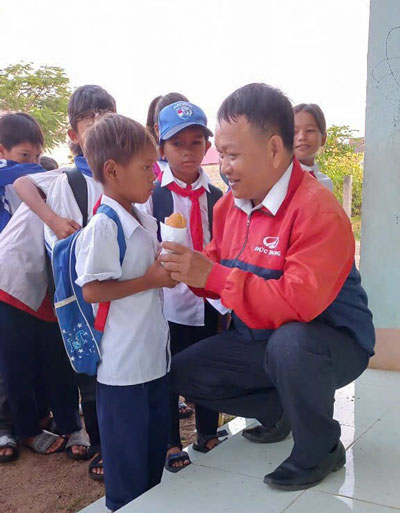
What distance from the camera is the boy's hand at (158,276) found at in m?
1.94

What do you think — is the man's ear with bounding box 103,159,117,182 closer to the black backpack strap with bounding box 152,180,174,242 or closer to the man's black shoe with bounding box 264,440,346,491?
the black backpack strap with bounding box 152,180,174,242

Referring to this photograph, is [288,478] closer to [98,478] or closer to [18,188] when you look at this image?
[98,478]

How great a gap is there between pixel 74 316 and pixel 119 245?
32cm

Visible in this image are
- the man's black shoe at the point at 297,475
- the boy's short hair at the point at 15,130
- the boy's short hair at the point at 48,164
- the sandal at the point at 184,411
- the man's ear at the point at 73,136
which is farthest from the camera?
the boy's short hair at the point at 48,164

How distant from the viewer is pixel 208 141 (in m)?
2.74

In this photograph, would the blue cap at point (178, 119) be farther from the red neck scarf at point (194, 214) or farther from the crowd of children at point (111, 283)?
the red neck scarf at point (194, 214)

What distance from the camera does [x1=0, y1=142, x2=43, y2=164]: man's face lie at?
2.95m

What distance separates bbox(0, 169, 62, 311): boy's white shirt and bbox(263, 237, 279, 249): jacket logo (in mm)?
1146

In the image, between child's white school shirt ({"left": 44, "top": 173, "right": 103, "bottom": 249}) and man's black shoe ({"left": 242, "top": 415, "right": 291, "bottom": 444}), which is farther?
child's white school shirt ({"left": 44, "top": 173, "right": 103, "bottom": 249})

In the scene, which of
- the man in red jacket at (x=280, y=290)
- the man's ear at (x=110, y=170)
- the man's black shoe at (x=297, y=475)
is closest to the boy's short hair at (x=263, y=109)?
the man in red jacket at (x=280, y=290)

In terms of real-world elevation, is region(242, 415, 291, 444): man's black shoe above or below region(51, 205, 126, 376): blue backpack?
below

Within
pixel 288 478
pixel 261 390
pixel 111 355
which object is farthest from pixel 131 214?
pixel 288 478

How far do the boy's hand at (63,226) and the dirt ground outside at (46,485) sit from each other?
3.70 ft

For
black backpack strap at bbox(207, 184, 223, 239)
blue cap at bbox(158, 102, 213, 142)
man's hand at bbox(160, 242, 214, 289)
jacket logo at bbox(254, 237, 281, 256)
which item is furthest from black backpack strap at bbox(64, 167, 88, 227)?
jacket logo at bbox(254, 237, 281, 256)
